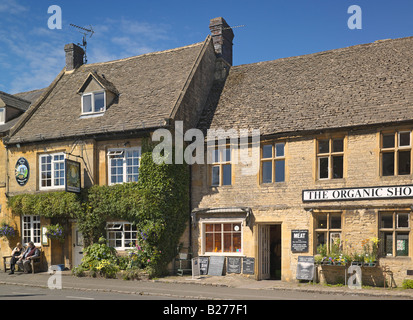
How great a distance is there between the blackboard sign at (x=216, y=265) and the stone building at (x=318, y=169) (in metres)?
0.24

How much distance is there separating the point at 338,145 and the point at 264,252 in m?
5.29

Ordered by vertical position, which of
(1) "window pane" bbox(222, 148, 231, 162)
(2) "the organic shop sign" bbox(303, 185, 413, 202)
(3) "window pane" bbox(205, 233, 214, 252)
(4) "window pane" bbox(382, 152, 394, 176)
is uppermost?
(1) "window pane" bbox(222, 148, 231, 162)

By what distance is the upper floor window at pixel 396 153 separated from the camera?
55.9ft

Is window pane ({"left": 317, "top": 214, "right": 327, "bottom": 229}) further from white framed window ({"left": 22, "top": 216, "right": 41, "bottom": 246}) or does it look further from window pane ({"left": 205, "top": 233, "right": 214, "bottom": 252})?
white framed window ({"left": 22, "top": 216, "right": 41, "bottom": 246})

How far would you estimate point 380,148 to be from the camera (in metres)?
17.3

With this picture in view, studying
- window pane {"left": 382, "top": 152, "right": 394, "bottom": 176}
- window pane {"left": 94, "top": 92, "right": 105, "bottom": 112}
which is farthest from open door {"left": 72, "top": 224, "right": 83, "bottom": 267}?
window pane {"left": 382, "top": 152, "right": 394, "bottom": 176}

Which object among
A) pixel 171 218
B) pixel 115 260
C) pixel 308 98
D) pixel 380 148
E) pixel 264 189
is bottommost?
pixel 115 260

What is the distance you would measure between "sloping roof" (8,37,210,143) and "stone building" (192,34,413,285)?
231cm

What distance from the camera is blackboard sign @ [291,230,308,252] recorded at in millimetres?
18188

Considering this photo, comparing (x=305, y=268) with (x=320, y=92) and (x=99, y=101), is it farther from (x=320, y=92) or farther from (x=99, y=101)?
(x=99, y=101)

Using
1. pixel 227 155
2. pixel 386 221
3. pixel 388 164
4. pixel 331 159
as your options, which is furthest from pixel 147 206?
pixel 388 164
